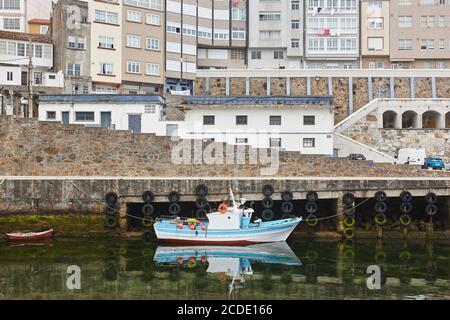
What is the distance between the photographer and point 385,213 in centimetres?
3198

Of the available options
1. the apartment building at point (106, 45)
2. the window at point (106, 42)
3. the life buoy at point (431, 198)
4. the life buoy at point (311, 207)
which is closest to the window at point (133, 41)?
the apartment building at point (106, 45)

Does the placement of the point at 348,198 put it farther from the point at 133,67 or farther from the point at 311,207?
the point at 133,67

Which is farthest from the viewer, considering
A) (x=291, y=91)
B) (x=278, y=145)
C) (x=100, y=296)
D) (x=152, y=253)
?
(x=291, y=91)

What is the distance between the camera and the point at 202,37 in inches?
2852

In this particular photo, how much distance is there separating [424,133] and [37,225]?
31.4 m

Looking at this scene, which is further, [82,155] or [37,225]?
[82,155]

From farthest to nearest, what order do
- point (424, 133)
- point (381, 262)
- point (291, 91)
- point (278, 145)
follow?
point (291, 91) < point (424, 133) < point (278, 145) < point (381, 262)

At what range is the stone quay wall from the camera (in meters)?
33.2

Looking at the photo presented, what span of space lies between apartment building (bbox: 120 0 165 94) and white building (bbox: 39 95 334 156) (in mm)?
20724

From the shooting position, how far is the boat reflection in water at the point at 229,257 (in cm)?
2407

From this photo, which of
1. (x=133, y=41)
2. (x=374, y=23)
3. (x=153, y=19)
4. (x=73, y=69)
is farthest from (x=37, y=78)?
(x=374, y=23)

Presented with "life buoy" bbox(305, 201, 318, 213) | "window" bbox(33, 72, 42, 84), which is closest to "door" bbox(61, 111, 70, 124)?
"window" bbox(33, 72, 42, 84)

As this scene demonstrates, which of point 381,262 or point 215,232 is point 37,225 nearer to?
point 215,232
